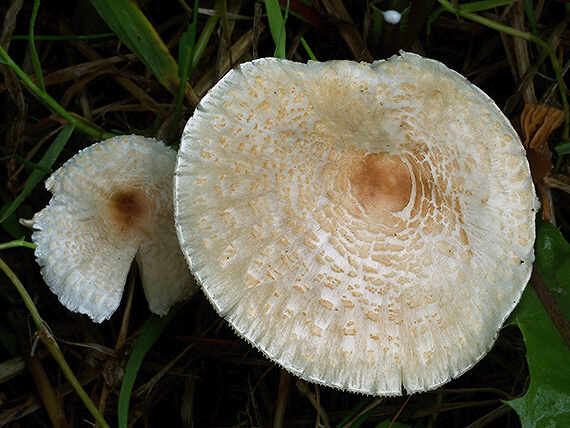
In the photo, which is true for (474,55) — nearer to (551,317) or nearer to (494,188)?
(494,188)

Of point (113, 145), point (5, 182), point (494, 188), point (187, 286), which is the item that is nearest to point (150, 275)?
point (187, 286)

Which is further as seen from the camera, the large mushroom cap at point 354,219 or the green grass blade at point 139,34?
the green grass blade at point 139,34

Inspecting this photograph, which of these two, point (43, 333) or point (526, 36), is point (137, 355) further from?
point (526, 36)

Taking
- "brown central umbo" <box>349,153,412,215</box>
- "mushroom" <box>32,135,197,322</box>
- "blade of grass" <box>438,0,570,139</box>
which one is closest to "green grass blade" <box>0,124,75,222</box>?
"mushroom" <box>32,135,197,322</box>

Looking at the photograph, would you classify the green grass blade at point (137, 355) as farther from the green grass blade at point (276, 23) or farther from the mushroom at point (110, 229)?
the green grass blade at point (276, 23)

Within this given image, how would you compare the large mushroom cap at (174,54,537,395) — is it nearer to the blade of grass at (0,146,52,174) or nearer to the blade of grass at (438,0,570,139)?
the blade of grass at (438,0,570,139)

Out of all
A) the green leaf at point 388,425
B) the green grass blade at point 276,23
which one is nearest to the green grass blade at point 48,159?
the green grass blade at point 276,23

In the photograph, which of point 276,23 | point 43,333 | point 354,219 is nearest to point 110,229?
point 43,333
